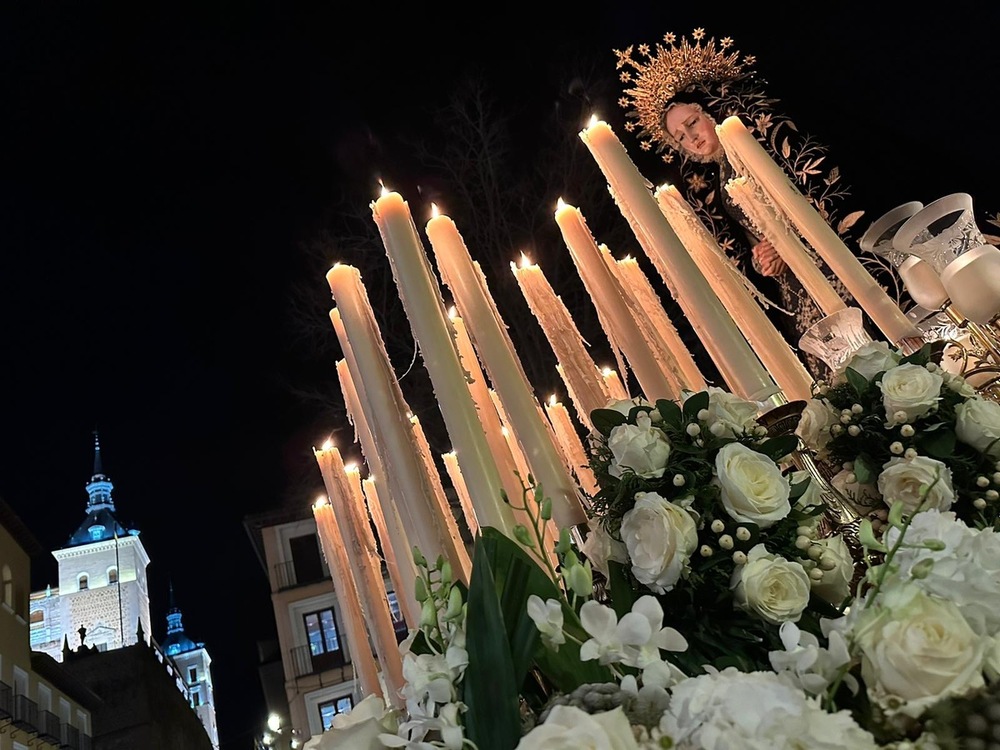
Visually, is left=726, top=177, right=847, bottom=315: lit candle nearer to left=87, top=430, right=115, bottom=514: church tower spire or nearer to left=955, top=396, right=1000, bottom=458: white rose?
left=955, top=396, right=1000, bottom=458: white rose

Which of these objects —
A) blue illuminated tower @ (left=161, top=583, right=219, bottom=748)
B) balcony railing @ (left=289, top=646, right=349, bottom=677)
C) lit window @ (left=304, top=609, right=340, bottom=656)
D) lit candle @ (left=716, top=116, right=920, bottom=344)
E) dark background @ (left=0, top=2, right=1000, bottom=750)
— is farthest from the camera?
blue illuminated tower @ (left=161, top=583, right=219, bottom=748)

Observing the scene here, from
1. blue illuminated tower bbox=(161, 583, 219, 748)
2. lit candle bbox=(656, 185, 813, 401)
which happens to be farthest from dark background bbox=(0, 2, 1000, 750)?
blue illuminated tower bbox=(161, 583, 219, 748)

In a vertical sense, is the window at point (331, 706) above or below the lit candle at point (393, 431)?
above

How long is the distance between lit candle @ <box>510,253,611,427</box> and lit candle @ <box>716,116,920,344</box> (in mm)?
798

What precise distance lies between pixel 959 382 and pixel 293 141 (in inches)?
248

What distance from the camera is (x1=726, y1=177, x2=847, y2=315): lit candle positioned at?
7.08ft

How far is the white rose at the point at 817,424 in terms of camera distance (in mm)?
1309

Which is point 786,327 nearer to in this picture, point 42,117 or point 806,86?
point 806,86

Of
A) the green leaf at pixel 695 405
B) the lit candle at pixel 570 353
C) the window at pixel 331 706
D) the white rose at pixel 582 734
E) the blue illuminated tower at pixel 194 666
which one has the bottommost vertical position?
the white rose at pixel 582 734

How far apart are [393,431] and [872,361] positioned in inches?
42.7

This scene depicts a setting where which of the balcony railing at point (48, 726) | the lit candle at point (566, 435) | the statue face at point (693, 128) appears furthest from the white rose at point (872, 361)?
the balcony railing at point (48, 726)

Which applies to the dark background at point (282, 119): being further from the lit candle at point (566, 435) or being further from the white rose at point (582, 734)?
the white rose at point (582, 734)

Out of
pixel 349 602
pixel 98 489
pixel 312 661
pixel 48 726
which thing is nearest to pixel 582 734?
pixel 349 602

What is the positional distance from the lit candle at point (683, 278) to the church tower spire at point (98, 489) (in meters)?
55.3
